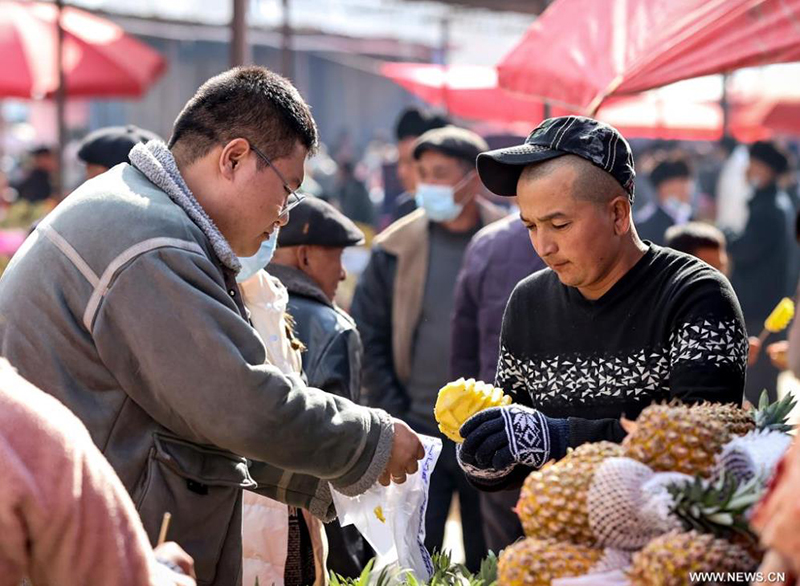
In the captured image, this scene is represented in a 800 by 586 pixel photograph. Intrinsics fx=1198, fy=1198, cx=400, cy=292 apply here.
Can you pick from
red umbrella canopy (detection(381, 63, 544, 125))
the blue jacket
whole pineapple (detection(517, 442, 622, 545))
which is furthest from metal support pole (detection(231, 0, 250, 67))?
whole pineapple (detection(517, 442, 622, 545))

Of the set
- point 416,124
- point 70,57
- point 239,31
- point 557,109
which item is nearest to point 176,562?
point 239,31

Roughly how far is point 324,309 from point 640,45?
5.69 feet

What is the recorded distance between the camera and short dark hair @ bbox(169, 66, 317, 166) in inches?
124

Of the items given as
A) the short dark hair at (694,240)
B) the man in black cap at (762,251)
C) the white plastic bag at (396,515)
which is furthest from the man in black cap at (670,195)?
the white plastic bag at (396,515)

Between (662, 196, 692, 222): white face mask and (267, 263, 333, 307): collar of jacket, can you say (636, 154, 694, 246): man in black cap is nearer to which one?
(662, 196, 692, 222): white face mask

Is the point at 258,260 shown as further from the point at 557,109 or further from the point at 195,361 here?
the point at 557,109

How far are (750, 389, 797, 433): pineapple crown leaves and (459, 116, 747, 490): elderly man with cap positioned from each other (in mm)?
345

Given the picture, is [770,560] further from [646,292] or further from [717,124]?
[717,124]

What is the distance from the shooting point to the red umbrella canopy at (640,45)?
462 cm

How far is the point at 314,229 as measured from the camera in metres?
4.59

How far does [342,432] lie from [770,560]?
1435 millimetres

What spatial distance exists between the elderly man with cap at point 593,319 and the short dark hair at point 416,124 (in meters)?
6.06

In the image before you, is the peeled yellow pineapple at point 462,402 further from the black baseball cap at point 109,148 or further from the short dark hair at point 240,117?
the black baseball cap at point 109,148

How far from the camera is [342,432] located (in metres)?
3.11
